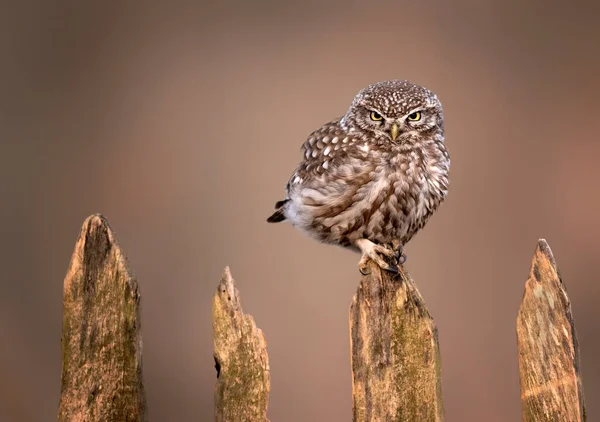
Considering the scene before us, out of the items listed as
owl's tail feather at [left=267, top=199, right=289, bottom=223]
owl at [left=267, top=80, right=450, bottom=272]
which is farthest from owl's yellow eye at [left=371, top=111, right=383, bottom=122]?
owl's tail feather at [left=267, top=199, right=289, bottom=223]

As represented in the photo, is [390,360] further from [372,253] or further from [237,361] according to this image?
[372,253]

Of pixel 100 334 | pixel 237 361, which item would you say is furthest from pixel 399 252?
pixel 100 334

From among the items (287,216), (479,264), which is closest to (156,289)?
(287,216)

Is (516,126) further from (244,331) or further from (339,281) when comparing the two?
(244,331)

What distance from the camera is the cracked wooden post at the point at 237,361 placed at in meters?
2.08

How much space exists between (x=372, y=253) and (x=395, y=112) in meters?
0.50

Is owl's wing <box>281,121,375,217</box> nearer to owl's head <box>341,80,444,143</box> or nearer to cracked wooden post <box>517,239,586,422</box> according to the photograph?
owl's head <box>341,80,444,143</box>

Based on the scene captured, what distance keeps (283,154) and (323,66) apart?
478 mm

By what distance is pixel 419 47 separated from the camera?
168 inches

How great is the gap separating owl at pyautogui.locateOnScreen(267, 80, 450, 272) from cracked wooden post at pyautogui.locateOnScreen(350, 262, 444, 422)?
648mm

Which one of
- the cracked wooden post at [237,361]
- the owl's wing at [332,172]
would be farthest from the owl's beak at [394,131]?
the cracked wooden post at [237,361]

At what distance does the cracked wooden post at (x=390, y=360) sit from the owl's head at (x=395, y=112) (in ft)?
2.95

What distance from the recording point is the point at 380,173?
2.85m

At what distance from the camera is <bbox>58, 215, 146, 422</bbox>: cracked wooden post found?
6.86 feet
